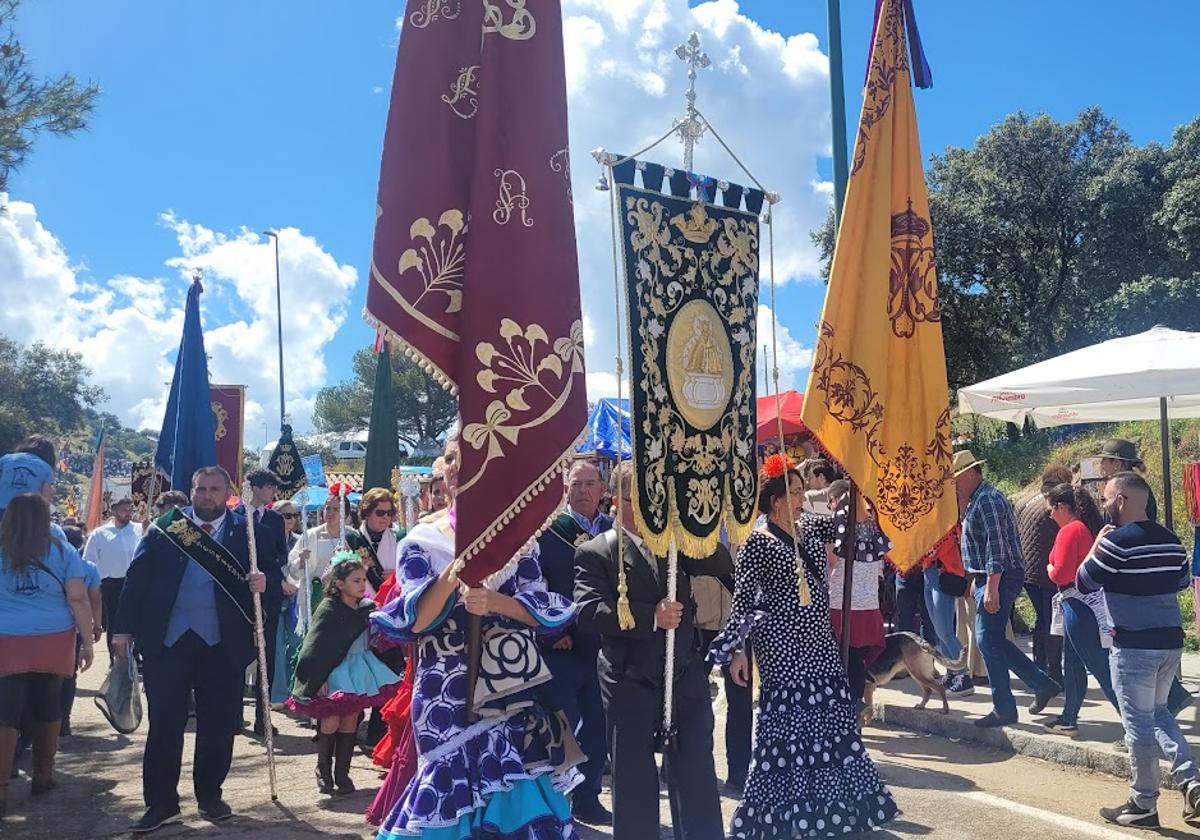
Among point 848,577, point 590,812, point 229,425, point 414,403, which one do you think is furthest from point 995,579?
point 414,403

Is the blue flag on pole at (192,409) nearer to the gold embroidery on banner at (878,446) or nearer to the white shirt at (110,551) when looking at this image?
the gold embroidery on banner at (878,446)

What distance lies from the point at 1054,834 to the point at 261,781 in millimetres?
5221

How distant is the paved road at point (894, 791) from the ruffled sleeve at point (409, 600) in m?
2.49

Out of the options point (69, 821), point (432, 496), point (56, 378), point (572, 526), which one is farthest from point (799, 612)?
point (56, 378)

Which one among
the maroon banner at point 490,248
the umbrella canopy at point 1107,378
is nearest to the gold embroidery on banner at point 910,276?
the umbrella canopy at point 1107,378

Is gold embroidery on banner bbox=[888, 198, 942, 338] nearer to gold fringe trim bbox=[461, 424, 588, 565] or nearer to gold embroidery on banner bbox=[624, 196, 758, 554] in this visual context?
gold embroidery on banner bbox=[624, 196, 758, 554]

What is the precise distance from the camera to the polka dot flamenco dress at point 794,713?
5293mm

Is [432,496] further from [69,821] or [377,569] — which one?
[69,821]

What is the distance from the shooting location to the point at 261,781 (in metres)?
7.14

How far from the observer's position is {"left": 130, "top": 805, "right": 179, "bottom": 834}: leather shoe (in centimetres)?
575

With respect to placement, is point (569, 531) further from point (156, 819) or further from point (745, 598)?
point (156, 819)

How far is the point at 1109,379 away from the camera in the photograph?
301 inches

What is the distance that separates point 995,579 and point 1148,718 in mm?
2258

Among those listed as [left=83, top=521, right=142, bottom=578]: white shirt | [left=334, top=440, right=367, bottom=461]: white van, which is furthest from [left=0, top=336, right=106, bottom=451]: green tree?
[left=83, top=521, right=142, bottom=578]: white shirt
